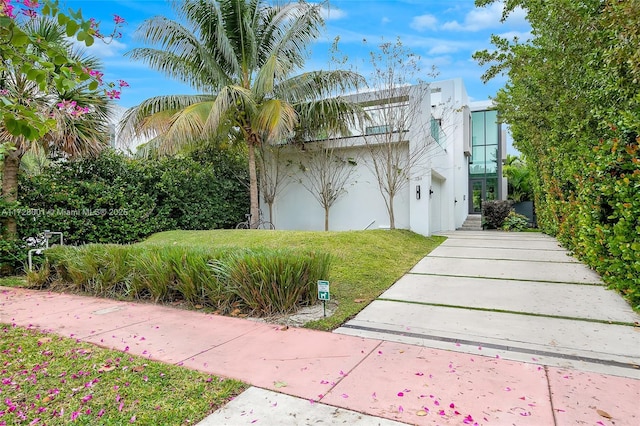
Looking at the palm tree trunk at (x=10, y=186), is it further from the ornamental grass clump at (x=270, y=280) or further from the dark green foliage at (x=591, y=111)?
the dark green foliage at (x=591, y=111)

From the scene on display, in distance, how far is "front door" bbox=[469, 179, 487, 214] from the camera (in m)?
24.6

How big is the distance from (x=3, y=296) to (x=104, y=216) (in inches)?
154

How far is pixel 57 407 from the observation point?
2473mm

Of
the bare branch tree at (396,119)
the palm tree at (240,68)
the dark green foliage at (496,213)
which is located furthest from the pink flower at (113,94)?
the dark green foliage at (496,213)

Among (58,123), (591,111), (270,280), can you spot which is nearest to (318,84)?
(58,123)

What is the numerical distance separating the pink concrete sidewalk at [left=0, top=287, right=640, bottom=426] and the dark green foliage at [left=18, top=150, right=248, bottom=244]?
186 inches

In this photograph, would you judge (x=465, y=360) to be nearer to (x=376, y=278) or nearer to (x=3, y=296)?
(x=376, y=278)

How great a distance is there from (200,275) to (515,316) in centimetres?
406

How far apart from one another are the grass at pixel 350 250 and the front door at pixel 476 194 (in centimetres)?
1466

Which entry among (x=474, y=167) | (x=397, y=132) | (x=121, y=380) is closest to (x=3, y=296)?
(x=121, y=380)

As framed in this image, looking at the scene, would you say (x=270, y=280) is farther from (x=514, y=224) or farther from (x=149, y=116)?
(x=514, y=224)

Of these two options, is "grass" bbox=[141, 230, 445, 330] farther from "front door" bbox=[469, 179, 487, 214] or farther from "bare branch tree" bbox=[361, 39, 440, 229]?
"front door" bbox=[469, 179, 487, 214]

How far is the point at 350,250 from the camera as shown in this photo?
312 inches

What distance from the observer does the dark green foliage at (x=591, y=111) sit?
412 centimetres
